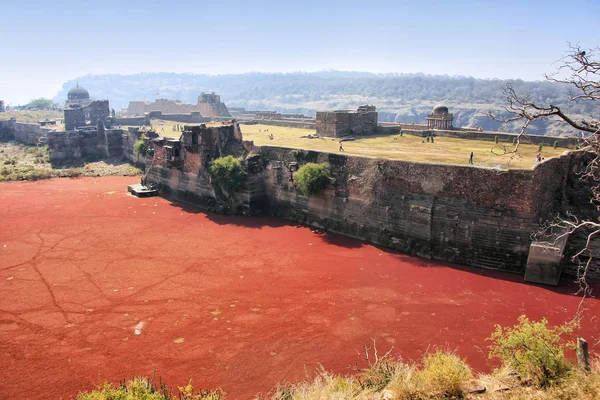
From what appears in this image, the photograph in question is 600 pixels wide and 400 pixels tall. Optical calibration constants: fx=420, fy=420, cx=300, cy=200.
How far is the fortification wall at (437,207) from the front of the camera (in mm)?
14570

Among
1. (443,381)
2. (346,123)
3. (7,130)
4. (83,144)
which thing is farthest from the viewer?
(7,130)

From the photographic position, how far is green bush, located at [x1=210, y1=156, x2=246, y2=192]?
22.3 metres

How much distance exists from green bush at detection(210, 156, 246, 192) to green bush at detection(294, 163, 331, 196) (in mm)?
3884

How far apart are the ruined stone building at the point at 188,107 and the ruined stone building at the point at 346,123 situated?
29.2 m

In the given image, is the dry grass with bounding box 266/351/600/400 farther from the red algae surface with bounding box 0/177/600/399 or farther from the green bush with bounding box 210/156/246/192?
the green bush with bounding box 210/156/246/192

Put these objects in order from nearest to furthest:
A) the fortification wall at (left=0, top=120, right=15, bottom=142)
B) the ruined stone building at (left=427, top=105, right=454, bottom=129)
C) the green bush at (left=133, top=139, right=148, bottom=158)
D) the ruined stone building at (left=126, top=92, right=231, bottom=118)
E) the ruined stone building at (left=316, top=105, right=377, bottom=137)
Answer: the ruined stone building at (left=316, top=105, right=377, bottom=137) < the ruined stone building at (left=427, top=105, right=454, bottom=129) < the green bush at (left=133, top=139, right=148, bottom=158) < the fortification wall at (left=0, top=120, right=15, bottom=142) < the ruined stone building at (left=126, top=92, right=231, bottom=118)

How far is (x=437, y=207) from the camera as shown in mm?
16203

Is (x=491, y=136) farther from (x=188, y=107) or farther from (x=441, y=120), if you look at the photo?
(x=188, y=107)

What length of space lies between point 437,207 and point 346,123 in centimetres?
1399

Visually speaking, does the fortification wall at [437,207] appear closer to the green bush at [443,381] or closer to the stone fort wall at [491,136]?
the stone fort wall at [491,136]

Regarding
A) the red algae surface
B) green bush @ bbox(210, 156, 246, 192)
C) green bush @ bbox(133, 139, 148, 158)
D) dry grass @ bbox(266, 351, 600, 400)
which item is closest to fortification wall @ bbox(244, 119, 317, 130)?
green bush @ bbox(210, 156, 246, 192)

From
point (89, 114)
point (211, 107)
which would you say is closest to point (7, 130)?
point (89, 114)

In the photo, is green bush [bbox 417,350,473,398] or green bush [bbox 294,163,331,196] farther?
green bush [bbox 294,163,331,196]

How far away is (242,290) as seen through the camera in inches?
546
